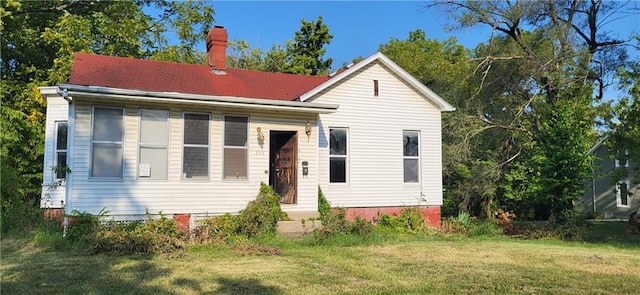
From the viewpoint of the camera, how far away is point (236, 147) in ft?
38.3

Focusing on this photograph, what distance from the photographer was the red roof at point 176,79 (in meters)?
11.8

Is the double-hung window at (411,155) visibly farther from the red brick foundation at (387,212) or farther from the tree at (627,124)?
the tree at (627,124)

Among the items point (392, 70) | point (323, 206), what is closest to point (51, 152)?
point (323, 206)

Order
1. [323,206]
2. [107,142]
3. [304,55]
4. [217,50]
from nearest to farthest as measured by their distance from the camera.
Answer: [107,142], [323,206], [217,50], [304,55]

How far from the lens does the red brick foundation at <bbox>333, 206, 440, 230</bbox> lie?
44.8 feet

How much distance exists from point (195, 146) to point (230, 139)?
849mm

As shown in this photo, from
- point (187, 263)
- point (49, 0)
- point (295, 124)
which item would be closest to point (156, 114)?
point (295, 124)

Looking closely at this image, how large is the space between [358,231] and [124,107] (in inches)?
241

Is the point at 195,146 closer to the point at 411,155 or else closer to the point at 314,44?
the point at 411,155

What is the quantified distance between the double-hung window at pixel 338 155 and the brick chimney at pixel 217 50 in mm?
3912

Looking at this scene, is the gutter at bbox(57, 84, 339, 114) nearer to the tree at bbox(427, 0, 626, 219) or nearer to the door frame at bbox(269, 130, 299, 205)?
the door frame at bbox(269, 130, 299, 205)

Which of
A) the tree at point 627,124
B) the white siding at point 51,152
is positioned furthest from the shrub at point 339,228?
the tree at point 627,124

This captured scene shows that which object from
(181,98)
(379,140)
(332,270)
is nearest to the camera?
(332,270)

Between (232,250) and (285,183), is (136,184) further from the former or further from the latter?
(285,183)
